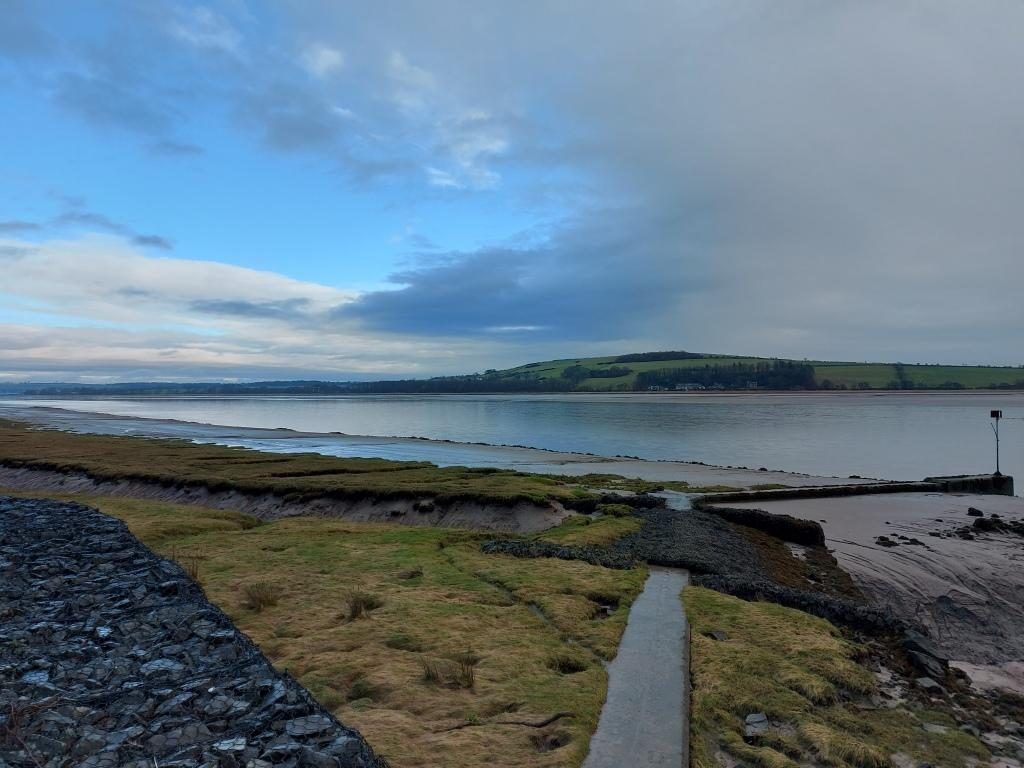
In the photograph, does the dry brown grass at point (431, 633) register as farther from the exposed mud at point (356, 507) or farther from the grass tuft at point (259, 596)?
the exposed mud at point (356, 507)

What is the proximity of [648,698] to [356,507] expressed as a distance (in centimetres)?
2455

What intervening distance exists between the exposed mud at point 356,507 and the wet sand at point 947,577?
489 inches

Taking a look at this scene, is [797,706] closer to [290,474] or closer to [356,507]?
[356,507]

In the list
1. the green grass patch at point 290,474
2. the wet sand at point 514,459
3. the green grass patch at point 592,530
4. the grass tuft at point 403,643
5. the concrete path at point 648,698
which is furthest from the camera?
the wet sand at point 514,459

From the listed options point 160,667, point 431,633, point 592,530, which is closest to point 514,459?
point 592,530

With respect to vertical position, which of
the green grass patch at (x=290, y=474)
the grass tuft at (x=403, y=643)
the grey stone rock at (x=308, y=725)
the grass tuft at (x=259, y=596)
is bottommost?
the green grass patch at (x=290, y=474)

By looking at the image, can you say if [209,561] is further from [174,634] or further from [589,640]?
[589,640]

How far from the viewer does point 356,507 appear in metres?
31.4

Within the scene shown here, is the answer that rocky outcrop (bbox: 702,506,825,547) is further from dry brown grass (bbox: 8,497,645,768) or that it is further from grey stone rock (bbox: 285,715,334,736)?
grey stone rock (bbox: 285,715,334,736)

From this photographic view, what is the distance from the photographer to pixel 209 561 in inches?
637

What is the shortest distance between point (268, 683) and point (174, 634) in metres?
2.85

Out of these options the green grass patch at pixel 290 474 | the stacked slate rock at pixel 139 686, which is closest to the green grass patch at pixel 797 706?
the stacked slate rock at pixel 139 686

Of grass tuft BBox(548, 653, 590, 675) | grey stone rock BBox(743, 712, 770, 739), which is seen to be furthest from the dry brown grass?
grey stone rock BBox(743, 712, 770, 739)

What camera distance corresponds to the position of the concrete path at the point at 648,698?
7.42 metres
